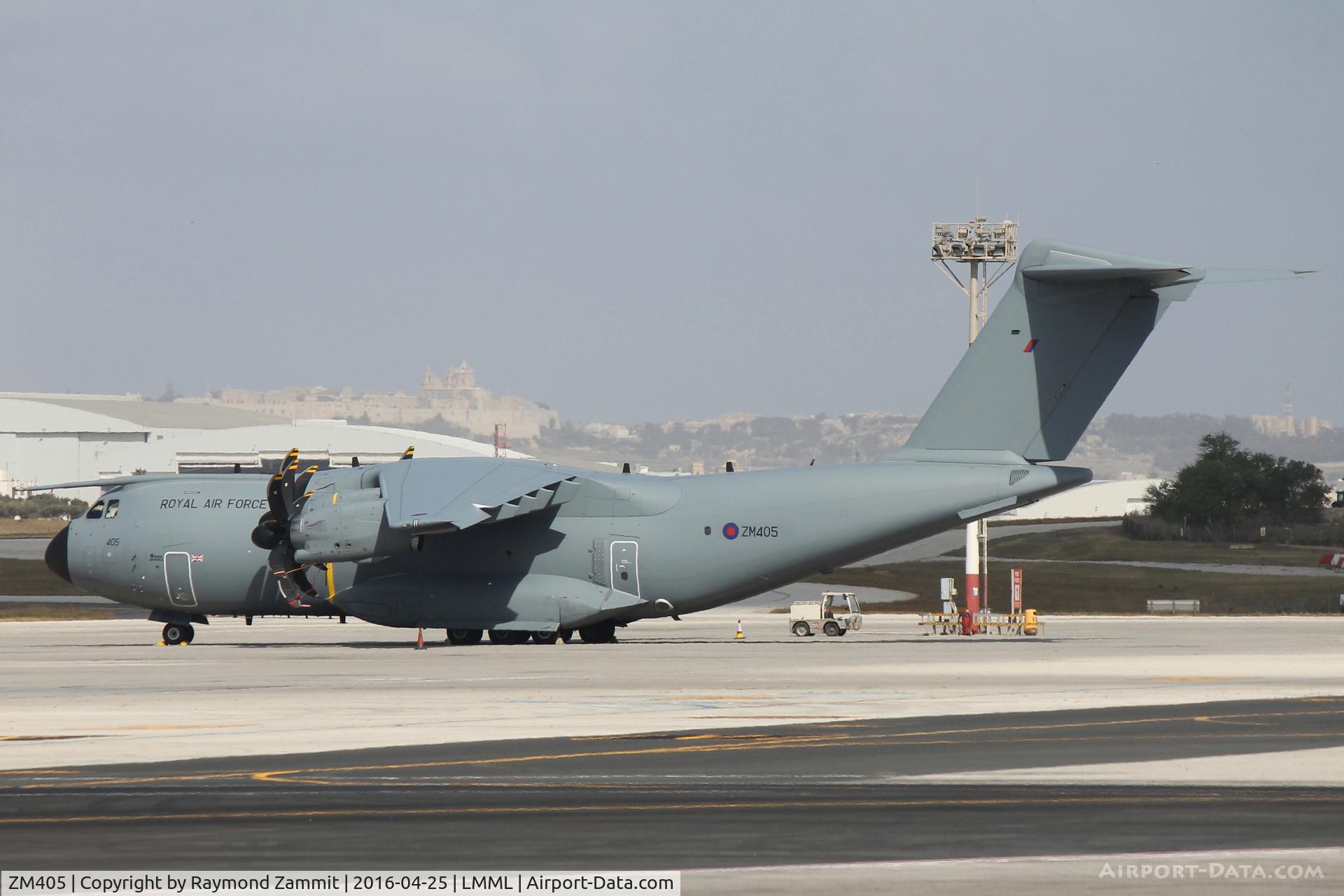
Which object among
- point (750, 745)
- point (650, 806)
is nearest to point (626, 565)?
point (750, 745)

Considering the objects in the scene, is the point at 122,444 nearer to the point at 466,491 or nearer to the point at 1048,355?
the point at 466,491

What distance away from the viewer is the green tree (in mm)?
97500

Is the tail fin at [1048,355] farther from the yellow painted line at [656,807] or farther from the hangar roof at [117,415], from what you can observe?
the hangar roof at [117,415]

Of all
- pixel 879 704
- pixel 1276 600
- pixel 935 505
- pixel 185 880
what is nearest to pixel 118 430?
pixel 1276 600

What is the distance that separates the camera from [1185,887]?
28.8ft

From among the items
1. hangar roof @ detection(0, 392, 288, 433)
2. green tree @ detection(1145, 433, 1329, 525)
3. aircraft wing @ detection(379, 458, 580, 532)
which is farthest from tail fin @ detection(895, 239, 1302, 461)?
hangar roof @ detection(0, 392, 288, 433)

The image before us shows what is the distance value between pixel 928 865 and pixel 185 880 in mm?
4533

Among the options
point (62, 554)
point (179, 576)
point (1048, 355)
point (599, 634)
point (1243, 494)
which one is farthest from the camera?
point (1243, 494)

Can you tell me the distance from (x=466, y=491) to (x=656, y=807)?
65.4 ft

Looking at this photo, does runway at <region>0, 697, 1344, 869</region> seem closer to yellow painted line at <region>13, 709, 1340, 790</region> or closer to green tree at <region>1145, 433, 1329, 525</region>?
yellow painted line at <region>13, 709, 1340, 790</region>

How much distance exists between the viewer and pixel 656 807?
1166 centimetres

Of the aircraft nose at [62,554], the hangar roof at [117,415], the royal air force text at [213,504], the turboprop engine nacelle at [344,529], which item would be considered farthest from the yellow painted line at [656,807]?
the hangar roof at [117,415]

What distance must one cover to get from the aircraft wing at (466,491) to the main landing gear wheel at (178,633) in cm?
780

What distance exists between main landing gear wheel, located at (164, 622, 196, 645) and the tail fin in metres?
18.2
